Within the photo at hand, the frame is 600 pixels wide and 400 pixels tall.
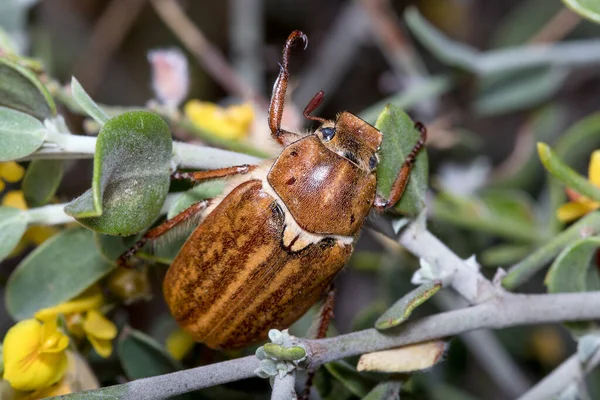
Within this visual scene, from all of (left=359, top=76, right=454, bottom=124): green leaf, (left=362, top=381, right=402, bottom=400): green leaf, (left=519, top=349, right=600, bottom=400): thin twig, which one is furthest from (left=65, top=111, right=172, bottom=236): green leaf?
(left=359, top=76, right=454, bottom=124): green leaf

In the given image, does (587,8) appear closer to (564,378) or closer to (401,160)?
(401,160)

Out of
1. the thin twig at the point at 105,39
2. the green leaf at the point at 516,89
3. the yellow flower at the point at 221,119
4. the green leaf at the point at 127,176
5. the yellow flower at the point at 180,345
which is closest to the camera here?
the green leaf at the point at 127,176

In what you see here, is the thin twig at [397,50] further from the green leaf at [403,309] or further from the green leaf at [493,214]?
the green leaf at [403,309]

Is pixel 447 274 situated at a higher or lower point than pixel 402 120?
lower

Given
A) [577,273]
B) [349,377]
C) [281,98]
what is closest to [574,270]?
[577,273]

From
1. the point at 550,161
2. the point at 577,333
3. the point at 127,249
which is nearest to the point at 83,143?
the point at 127,249

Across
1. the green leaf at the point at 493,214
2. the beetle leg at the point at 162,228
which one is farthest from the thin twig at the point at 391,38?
the beetle leg at the point at 162,228

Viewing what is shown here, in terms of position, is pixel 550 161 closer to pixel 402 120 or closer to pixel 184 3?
pixel 402 120
